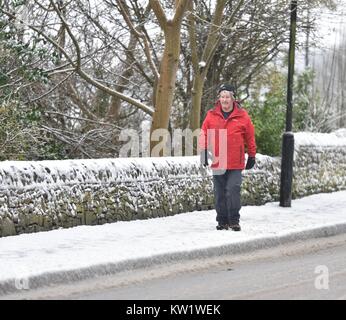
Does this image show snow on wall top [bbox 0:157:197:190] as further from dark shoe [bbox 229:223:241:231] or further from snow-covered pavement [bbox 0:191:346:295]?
dark shoe [bbox 229:223:241:231]

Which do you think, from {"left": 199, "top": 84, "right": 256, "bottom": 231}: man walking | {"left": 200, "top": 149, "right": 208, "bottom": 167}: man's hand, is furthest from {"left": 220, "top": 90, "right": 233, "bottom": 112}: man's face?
{"left": 200, "top": 149, "right": 208, "bottom": 167}: man's hand

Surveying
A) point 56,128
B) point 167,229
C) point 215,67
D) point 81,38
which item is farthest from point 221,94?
point 215,67

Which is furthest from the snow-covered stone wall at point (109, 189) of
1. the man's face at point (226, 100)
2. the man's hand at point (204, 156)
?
the man's face at point (226, 100)

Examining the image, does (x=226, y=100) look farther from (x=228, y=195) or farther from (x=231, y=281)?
(x=231, y=281)

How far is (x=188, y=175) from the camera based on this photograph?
38.2 ft

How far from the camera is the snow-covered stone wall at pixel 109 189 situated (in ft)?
29.7

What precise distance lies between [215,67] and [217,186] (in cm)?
1076

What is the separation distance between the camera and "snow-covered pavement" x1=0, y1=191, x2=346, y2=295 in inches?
277

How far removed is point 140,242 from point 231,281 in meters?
1.74

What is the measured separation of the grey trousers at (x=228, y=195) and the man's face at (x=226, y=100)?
0.82 metres

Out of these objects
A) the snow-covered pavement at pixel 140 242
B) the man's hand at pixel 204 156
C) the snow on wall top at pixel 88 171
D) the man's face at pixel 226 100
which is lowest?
the snow-covered pavement at pixel 140 242

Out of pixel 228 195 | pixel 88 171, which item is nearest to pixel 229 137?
pixel 228 195

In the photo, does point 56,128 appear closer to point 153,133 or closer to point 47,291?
point 153,133

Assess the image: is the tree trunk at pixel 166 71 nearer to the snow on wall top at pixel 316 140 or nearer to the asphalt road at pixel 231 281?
the snow on wall top at pixel 316 140
